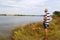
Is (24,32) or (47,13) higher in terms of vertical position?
(47,13)

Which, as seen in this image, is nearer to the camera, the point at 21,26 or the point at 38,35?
the point at 38,35

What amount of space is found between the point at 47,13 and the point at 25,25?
17.8 ft

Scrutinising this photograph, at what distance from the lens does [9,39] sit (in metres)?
17.2

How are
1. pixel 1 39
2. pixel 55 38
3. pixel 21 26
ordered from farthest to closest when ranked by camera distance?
1. pixel 21 26
2. pixel 1 39
3. pixel 55 38

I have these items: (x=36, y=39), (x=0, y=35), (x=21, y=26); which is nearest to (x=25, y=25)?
(x=21, y=26)

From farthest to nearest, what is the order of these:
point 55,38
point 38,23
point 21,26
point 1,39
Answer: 1. point 38,23
2. point 21,26
3. point 1,39
4. point 55,38

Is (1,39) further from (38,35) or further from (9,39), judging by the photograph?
(38,35)

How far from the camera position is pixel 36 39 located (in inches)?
647

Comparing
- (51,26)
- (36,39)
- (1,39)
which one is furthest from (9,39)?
(51,26)

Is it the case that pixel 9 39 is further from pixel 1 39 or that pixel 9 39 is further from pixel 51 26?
pixel 51 26

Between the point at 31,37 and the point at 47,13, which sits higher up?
the point at 47,13

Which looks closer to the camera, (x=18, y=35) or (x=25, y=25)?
(x=18, y=35)

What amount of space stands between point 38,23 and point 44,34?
5045 millimetres

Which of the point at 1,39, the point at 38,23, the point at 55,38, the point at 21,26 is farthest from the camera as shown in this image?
the point at 38,23
